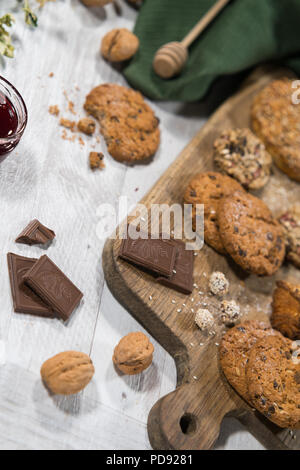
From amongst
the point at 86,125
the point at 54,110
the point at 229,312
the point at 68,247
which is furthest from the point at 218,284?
the point at 54,110

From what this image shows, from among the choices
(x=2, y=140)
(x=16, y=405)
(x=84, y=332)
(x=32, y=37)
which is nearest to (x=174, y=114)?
(x=32, y=37)

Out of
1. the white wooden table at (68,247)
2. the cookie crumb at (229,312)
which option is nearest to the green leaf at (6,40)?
the white wooden table at (68,247)

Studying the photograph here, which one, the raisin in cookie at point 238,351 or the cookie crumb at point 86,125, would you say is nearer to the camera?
the raisin in cookie at point 238,351

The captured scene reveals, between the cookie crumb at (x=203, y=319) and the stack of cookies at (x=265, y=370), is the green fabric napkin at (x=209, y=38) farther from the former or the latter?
the stack of cookies at (x=265, y=370)

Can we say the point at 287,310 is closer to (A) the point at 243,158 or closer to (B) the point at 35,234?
(A) the point at 243,158

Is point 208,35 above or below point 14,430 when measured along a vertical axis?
above

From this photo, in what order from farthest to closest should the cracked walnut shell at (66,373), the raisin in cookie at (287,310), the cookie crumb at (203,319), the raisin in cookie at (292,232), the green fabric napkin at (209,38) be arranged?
1. the green fabric napkin at (209,38)
2. the raisin in cookie at (292,232)
3. the raisin in cookie at (287,310)
4. the cookie crumb at (203,319)
5. the cracked walnut shell at (66,373)
